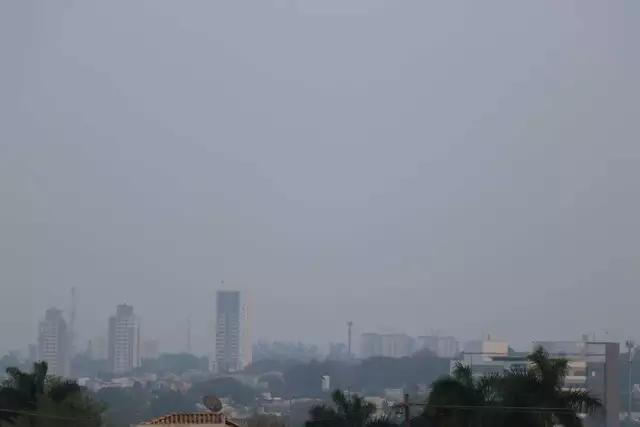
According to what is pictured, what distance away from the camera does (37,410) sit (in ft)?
183

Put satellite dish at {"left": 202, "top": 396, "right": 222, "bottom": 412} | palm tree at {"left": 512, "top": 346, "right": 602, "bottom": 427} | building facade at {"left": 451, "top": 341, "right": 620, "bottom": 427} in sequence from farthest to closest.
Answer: building facade at {"left": 451, "top": 341, "right": 620, "bottom": 427}
palm tree at {"left": 512, "top": 346, "right": 602, "bottom": 427}
satellite dish at {"left": 202, "top": 396, "right": 222, "bottom": 412}

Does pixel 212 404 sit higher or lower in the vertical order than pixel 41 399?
higher

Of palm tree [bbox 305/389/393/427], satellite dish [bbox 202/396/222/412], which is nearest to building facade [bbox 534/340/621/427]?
palm tree [bbox 305/389/393/427]

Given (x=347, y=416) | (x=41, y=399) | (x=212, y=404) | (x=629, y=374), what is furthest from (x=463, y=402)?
(x=629, y=374)

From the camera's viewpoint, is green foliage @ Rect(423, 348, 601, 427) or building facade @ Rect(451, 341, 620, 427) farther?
building facade @ Rect(451, 341, 620, 427)

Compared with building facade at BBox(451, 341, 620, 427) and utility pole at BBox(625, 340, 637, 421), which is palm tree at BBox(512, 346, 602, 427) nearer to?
building facade at BBox(451, 341, 620, 427)

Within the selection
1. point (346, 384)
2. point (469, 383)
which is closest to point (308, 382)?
point (346, 384)

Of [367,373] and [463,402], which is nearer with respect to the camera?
[463,402]

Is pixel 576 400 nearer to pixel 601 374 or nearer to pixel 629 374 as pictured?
pixel 601 374

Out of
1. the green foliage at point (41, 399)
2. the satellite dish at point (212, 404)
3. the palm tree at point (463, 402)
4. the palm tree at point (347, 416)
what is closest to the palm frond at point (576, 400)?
the palm tree at point (463, 402)

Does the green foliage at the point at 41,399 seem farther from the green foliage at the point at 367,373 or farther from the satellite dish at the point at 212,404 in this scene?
the green foliage at the point at 367,373

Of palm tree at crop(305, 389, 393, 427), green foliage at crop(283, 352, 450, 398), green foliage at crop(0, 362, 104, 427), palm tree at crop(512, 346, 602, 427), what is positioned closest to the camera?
palm tree at crop(512, 346, 602, 427)

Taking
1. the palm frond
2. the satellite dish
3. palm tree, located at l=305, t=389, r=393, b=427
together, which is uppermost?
the palm frond

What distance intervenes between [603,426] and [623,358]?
7137cm
